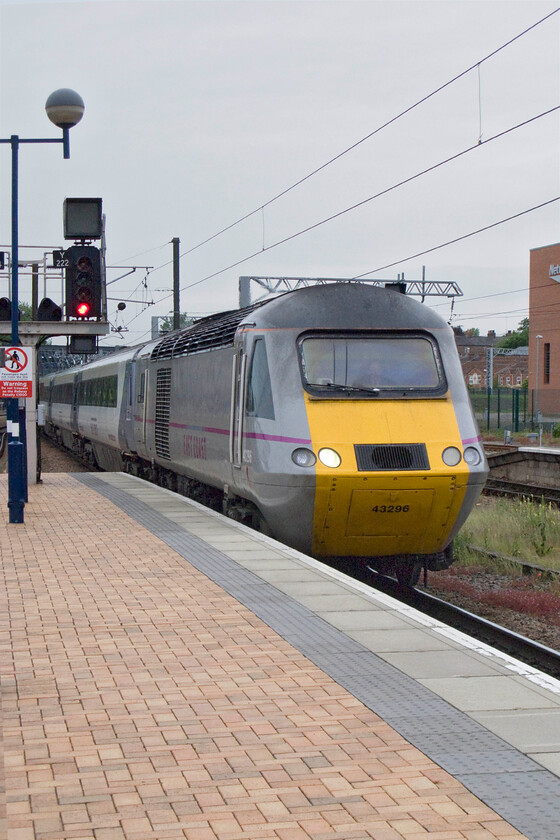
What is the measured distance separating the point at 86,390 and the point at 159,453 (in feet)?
46.2

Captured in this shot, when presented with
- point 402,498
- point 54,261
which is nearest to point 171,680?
point 402,498

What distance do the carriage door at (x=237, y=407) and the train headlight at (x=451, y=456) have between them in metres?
2.45

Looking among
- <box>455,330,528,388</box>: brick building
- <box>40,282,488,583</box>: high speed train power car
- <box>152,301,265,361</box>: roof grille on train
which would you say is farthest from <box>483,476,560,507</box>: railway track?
<box>455,330,528,388</box>: brick building

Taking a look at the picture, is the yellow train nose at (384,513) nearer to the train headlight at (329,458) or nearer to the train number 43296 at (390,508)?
the train number 43296 at (390,508)

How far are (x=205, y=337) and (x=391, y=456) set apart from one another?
501cm

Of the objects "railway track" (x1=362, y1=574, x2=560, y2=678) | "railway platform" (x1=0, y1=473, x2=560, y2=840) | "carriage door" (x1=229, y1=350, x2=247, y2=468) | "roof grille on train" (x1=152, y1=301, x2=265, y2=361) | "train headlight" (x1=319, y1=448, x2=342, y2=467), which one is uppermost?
"roof grille on train" (x1=152, y1=301, x2=265, y2=361)

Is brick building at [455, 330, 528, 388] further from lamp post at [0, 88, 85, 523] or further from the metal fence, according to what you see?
lamp post at [0, 88, 85, 523]

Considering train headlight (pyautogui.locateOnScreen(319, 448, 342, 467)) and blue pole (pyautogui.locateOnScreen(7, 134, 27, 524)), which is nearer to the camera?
train headlight (pyautogui.locateOnScreen(319, 448, 342, 467))

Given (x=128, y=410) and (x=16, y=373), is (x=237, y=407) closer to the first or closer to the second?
(x=16, y=373)

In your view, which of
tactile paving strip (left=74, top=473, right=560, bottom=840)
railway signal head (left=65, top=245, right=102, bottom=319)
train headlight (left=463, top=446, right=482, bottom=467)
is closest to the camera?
tactile paving strip (left=74, top=473, right=560, bottom=840)

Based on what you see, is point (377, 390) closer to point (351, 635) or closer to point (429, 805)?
point (351, 635)

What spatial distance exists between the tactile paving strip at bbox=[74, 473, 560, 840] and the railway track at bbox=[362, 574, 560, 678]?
223 cm

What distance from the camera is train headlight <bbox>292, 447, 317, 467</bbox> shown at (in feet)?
35.0

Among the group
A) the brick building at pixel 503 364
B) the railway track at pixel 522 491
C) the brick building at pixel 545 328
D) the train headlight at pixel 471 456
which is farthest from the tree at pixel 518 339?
the train headlight at pixel 471 456
